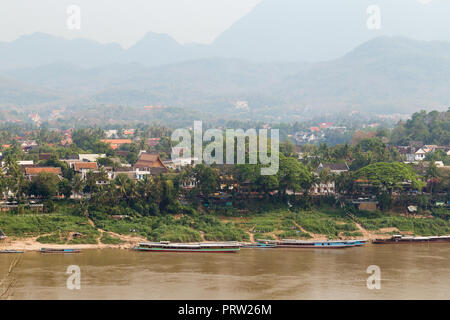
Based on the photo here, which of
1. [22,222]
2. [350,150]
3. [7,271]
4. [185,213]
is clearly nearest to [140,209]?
[185,213]

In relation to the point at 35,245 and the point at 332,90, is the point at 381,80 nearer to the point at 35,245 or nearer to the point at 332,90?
the point at 332,90

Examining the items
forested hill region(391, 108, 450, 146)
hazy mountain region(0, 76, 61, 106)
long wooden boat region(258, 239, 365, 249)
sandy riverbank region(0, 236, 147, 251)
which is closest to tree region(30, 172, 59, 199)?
sandy riverbank region(0, 236, 147, 251)

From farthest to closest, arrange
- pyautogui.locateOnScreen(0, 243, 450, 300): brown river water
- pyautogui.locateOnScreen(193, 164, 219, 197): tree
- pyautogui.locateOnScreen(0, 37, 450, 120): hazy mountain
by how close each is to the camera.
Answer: pyautogui.locateOnScreen(0, 37, 450, 120): hazy mountain → pyautogui.locateOnScreen(193, 164, 219, 197): tree → pyautogui.locateOnScreen(0, 243, 450, 300): brown river water

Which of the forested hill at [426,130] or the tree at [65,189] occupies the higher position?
the forested hill at [426,130]

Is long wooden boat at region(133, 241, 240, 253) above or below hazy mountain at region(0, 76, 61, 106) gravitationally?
below

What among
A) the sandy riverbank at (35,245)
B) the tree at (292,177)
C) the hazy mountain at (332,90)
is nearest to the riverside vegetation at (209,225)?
the sandy riverbank at (35,245)

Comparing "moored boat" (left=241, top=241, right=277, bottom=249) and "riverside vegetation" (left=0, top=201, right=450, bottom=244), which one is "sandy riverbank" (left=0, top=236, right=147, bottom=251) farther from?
"moored boat" (left=241, top=241, right=277, bottom=249)

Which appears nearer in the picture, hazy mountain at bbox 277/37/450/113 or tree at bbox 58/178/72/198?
tree at bbox 58/178/72/198

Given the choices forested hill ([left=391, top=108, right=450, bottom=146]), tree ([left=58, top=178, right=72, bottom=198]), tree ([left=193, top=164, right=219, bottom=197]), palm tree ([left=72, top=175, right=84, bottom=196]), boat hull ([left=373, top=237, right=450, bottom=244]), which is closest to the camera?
boat hull ([left=373, top=237, right=450, bottom=244])

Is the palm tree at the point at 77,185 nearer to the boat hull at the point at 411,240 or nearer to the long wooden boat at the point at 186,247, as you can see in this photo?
the long wooden boat at the point at 186,247
